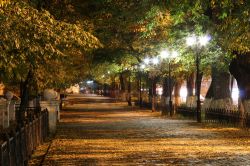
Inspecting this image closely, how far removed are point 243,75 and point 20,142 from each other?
1755 cm

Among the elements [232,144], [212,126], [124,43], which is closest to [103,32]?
[124,43]

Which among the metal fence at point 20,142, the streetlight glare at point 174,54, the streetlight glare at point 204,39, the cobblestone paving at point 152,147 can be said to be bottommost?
the cobblestone paving at point 152,147

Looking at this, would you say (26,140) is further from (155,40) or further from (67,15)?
(155,40)

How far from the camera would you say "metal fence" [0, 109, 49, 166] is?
32.7ft

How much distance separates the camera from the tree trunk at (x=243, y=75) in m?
25.6

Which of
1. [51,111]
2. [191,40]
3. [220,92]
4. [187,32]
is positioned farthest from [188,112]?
[51,111]

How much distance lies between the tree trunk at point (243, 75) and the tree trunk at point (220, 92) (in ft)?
5.40

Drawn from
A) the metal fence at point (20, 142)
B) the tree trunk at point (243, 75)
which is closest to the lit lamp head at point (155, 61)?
the tree trunk at point (243, 75)

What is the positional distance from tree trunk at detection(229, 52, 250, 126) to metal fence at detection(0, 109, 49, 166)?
11686 millimetres

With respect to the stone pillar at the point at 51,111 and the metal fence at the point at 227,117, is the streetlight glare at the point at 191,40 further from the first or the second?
the stone pillar at the point at 51,111

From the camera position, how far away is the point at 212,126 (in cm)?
2583

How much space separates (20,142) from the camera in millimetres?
12367

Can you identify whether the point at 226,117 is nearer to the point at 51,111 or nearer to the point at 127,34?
the point at 51,111

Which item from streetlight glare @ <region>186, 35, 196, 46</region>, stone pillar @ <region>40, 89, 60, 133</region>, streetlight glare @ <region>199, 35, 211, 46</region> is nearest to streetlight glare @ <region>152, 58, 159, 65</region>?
streetlight glare @ <region>186, 35, 196, 46</region>
